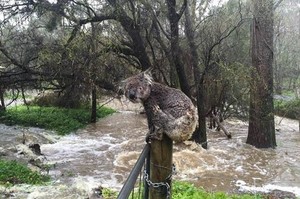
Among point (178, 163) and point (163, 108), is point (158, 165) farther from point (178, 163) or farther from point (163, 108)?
point (178, 163)

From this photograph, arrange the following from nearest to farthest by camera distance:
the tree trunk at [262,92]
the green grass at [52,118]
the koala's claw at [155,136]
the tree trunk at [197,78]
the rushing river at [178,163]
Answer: the koala's claw at [155,136]
the rushing river at [178,163]
the tree trunk at [197,78]
the tree trunk at [262,92]
the green grass at [52,118]

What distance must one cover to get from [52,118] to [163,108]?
733 inches

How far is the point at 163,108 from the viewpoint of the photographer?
8.36 feet

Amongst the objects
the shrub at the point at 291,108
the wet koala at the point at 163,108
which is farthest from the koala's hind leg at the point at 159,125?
the shrub at the point at 291,108

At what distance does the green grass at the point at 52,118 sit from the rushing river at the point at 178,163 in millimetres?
1149

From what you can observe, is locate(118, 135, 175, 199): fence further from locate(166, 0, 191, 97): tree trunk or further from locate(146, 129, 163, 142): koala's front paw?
locate(166, 0, 191, 97): tree trunk

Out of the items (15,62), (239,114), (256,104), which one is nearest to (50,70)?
(15,62)

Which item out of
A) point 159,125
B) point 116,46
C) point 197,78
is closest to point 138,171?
point 159,125

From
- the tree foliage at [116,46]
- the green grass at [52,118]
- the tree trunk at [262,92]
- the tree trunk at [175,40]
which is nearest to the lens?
the tree trunk at [175,40]

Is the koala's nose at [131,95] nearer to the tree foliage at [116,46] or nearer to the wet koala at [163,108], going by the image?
the wet koala at [163,108]

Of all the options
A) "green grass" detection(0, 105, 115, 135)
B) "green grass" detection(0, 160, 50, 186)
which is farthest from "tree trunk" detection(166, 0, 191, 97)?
"green grass" detection(0, 105, 115, 135)

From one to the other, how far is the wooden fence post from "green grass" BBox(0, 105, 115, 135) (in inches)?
614

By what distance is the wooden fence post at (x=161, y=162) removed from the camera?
2.44 meters

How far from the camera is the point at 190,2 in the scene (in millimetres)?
15969
